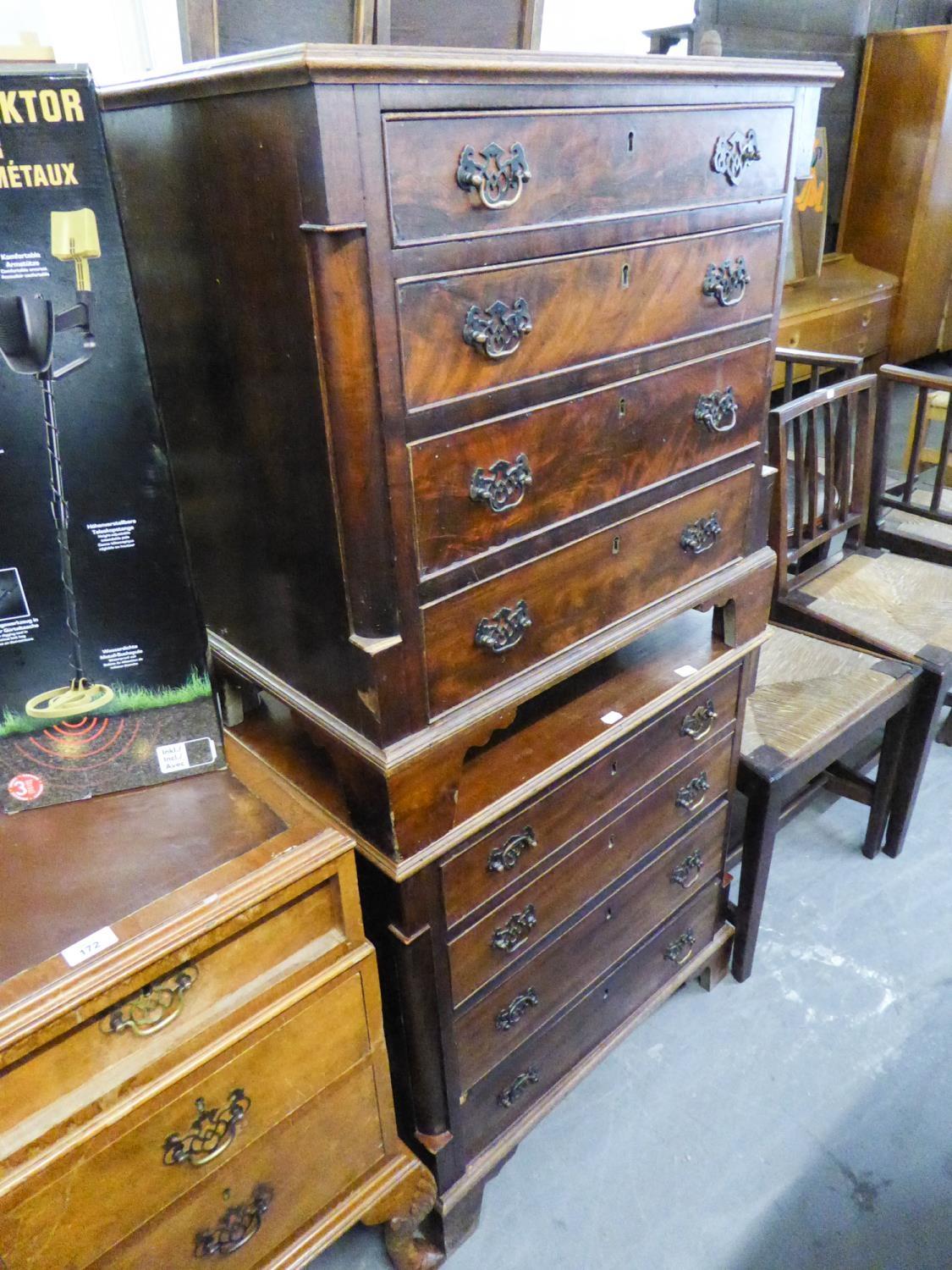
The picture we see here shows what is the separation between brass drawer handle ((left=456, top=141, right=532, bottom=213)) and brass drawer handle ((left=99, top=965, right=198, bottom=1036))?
2.89 feet

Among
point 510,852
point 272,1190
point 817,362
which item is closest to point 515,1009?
point 510,852

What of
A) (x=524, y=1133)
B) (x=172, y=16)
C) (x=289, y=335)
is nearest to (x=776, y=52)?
(x=172, y=16)

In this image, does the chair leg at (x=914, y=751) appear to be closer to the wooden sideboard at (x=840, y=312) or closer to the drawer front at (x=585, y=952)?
the drawer front at (x=585, y=952)

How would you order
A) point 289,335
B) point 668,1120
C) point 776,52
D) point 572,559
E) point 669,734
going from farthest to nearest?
point 776,52 → point 668,1120 → point 669,734 → point 572,559 → point 289,335

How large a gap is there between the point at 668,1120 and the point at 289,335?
1.57 meters

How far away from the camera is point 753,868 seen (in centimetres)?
185

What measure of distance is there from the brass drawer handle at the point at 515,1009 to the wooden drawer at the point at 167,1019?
411 mm

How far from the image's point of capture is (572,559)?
3.81ft

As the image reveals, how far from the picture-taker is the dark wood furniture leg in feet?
6.84

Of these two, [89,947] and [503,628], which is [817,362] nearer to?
[503,628]

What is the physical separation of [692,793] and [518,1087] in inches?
23.2

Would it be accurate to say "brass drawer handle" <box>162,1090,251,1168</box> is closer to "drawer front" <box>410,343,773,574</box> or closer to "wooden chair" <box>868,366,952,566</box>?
"drawer front" <box>410,343,773,574</box>

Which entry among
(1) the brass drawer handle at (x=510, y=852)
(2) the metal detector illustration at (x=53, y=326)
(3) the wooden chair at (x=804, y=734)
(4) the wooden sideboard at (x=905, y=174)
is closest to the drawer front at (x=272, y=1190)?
(1) the brass drawer handle at (x=510, y=852)

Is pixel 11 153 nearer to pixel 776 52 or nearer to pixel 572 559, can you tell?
pixel 572 559
